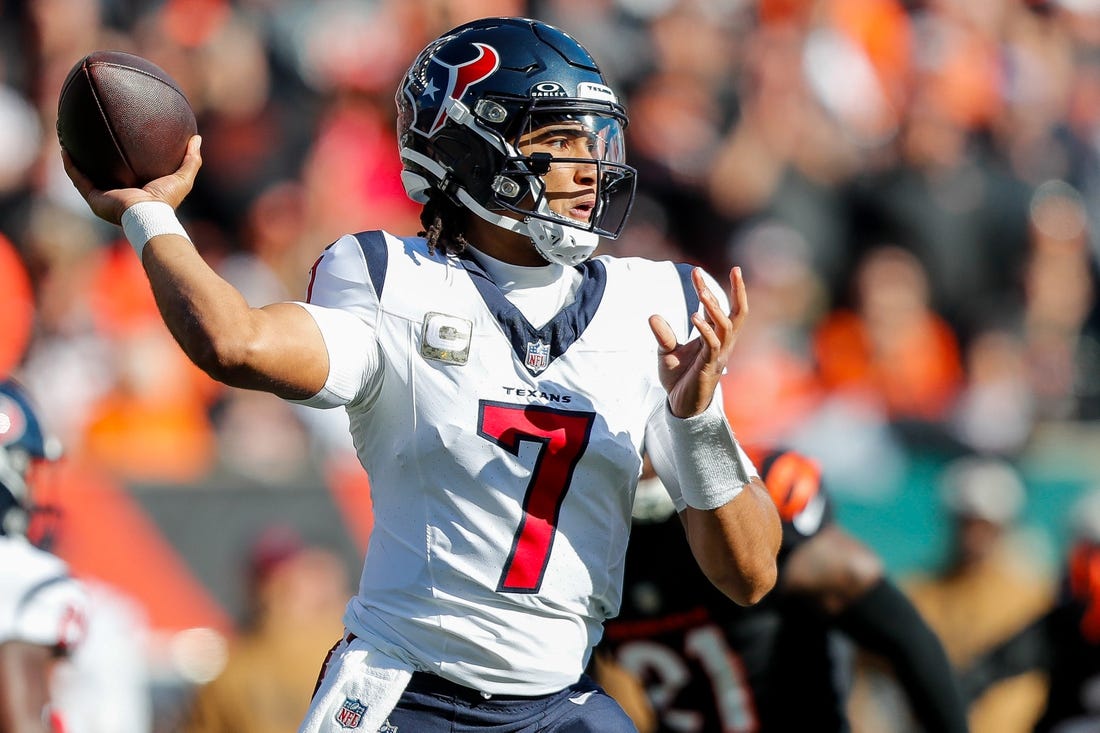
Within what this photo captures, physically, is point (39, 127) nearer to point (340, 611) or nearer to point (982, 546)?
point (340, 611)

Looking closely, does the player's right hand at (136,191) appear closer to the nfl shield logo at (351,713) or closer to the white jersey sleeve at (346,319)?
the white jersey sleeve at (346,319)

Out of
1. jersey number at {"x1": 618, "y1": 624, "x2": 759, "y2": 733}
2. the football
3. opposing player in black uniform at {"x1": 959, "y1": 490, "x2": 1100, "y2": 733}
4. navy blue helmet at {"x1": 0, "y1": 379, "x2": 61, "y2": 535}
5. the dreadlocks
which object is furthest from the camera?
opposing player in black uniform at {"x1": 959, "y1": 490, "x2": 1100, "y2": 733}

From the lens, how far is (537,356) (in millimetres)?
2867

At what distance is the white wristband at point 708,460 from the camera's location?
9.14 feet

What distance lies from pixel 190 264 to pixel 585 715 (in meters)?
1.11

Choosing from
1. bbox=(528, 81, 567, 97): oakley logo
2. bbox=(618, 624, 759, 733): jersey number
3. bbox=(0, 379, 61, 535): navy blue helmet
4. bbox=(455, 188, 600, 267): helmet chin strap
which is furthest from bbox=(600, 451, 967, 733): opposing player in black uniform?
bbox=(0, 379, 61, 535): navy blue helmet

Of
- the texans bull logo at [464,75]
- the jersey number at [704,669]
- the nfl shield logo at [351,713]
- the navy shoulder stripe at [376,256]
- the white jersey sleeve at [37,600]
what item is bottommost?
the jersey number at [704,669]

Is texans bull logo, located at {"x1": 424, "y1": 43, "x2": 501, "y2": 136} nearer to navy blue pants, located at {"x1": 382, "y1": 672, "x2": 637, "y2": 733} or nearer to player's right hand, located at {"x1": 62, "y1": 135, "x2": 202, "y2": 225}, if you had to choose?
player's right hand, located at {"x1": 62, "y1": 135, "x2": 202, "y2": 225}

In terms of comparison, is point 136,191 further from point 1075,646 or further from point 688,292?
point 1075,646

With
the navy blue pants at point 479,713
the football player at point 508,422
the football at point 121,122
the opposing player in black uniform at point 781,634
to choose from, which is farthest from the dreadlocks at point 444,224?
the opposing player in black uniform at point 781,634

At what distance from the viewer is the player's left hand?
8.71 ft

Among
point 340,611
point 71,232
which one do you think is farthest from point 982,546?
point 71,232

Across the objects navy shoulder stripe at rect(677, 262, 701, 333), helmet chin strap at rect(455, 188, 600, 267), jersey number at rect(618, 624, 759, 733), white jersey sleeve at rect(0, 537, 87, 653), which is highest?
helmet chin strap at rect(455, 188, 600, 267)

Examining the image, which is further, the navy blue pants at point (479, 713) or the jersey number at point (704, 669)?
the jersey number at point (704, 669)
